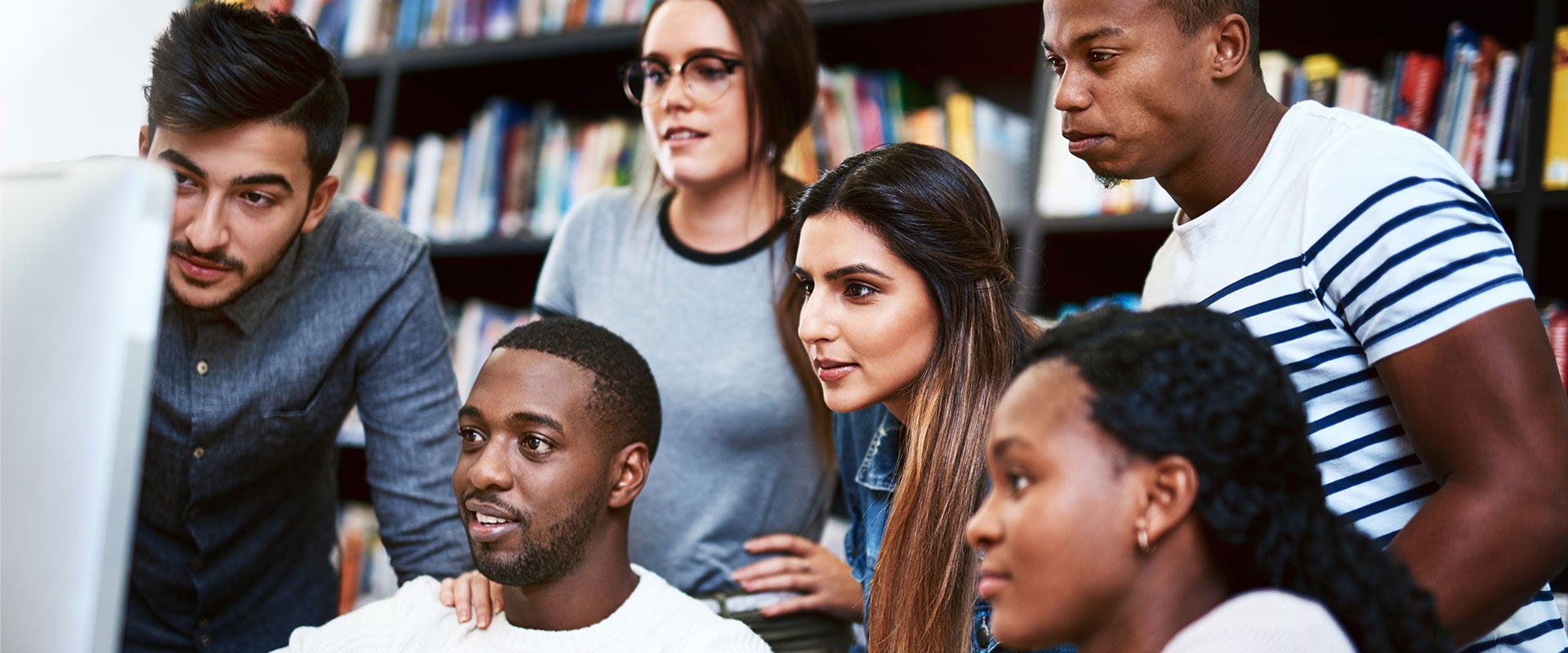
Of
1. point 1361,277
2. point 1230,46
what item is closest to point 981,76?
point 1230,46

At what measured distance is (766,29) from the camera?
174 cm

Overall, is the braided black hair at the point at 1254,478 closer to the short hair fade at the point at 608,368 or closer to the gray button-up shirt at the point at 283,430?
the short hair fade at the point at 608,368

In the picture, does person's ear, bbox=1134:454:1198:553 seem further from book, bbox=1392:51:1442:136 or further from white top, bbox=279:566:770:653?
book, bbox=1392:51:1442:136

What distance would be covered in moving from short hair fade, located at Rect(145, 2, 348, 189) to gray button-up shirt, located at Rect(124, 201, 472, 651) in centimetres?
18

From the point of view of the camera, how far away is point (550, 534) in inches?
52.7

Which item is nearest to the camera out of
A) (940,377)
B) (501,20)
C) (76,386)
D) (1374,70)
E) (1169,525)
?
(76,386)

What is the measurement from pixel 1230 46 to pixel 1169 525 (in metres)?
0.51

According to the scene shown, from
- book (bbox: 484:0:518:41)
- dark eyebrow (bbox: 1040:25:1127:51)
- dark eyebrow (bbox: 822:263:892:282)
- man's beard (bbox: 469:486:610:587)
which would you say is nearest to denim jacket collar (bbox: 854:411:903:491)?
dark eyebrow (bbox: 822:263:892:282)

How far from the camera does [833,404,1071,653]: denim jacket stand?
1206mm

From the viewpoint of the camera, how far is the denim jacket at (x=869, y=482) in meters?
1.21

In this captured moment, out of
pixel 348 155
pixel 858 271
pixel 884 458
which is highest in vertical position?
pixel 348 155

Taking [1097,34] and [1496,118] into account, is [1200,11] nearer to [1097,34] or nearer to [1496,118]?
[1097,34]

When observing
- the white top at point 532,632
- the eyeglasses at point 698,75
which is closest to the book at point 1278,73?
the eyeglasses at point 698,75

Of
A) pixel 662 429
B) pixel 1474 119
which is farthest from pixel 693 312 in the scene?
pixel 1474 119
